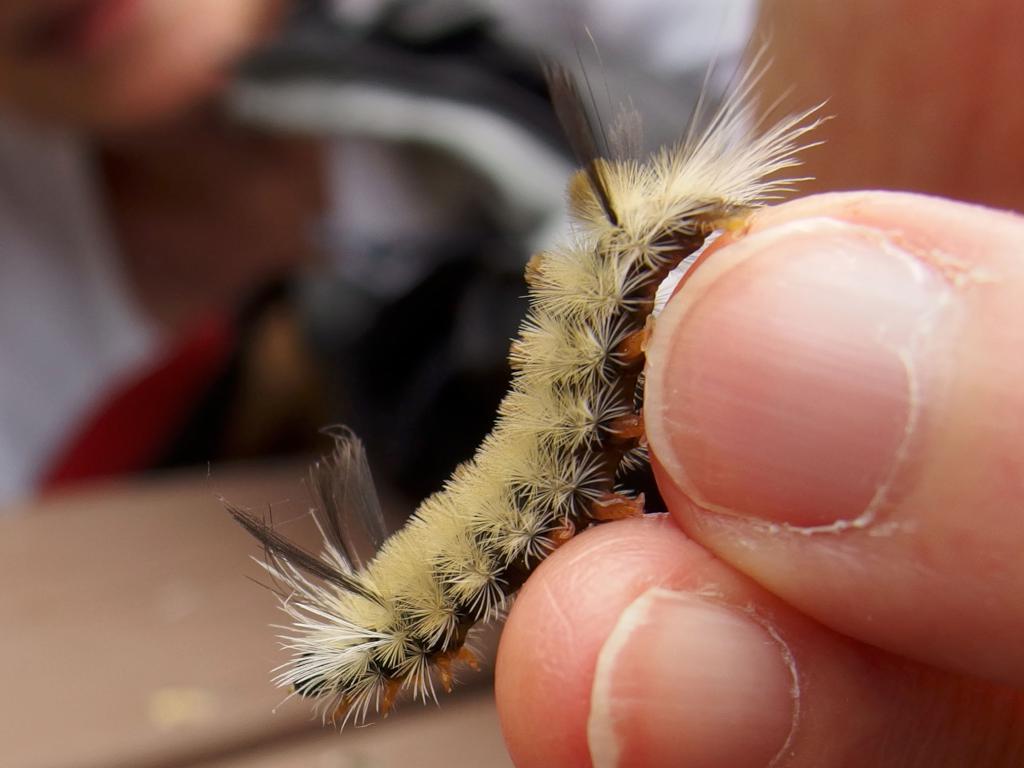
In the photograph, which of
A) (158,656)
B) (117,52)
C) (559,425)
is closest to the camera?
(559,425)

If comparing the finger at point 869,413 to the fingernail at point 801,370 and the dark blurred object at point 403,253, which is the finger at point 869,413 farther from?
the dark blurred object at point 403,253

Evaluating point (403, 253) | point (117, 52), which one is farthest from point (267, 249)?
point (403, 253)

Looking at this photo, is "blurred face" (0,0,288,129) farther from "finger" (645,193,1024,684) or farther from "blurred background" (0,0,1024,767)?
"finger" (645,193,1024,684)

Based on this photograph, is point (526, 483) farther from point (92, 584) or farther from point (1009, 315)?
point (92, 584)

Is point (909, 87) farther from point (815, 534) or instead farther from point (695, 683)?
point (695, 683)

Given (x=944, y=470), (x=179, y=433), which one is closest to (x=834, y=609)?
(x=944, y=470)

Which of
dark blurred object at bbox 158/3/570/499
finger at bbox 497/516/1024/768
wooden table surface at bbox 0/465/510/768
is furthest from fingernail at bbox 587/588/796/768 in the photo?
dark blurred object at bbox 158/3/570/499
